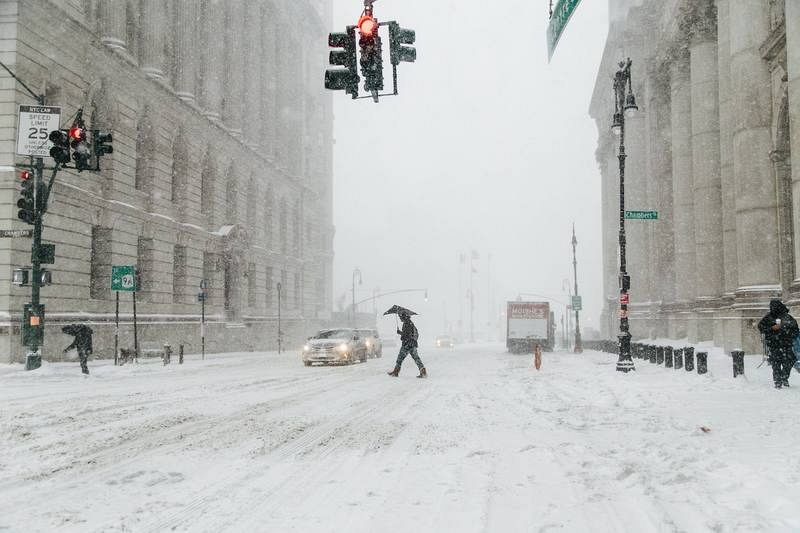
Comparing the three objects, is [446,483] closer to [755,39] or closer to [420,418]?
[420,418]

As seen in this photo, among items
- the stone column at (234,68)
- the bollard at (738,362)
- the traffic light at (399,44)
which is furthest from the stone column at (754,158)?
the stone column at (234,68)

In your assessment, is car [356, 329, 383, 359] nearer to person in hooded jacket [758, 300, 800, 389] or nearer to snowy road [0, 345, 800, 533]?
snowy road [0, 345, 800, 533]

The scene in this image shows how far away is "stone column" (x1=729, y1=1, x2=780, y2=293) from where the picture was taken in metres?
21.3

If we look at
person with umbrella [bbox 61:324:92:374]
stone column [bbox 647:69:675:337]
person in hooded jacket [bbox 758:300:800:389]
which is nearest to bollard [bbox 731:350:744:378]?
person in hooded jacket [bbox 758:300:800:389]

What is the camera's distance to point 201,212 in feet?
135

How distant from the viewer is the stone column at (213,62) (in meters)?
41.9

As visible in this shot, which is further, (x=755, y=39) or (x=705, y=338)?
(x=705, y=338)

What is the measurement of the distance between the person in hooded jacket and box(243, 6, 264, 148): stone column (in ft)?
134

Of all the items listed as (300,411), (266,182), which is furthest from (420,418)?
(266,182)

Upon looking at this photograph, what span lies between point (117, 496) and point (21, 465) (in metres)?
1.92

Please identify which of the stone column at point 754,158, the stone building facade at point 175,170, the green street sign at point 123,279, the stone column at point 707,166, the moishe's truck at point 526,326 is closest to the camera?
the stone column at point 754,158

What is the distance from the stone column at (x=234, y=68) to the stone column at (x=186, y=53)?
16.8 feet

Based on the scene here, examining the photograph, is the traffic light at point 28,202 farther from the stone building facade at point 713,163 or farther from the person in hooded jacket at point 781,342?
the stone building facade at point 713,163

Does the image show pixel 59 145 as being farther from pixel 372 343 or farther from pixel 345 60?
pixel 372 343
